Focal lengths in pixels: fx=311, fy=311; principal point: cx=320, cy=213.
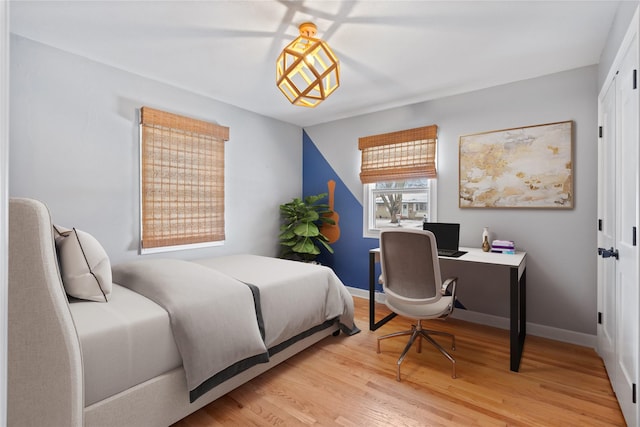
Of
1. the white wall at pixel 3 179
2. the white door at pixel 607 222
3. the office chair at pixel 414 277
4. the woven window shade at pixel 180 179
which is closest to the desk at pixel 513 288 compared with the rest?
the office chair at pixel 414 277

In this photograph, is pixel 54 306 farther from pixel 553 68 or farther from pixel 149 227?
pixel 553 68

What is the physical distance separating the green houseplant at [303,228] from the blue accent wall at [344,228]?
16 cm

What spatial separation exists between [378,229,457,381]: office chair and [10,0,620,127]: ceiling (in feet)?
4.96

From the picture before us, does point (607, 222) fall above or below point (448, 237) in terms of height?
above

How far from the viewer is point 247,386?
215 cm

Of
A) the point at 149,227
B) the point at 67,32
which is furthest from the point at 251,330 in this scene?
the point at 67,32

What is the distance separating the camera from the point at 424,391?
209 centimetres

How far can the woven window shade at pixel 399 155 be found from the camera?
3.63 meters

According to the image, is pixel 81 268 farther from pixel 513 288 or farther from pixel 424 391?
pixel 513 288

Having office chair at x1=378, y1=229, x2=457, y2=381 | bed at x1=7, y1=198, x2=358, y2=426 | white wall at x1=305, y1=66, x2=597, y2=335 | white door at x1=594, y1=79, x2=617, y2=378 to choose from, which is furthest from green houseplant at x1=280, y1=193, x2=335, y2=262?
white door at x1=594, y1=79, x2=617, y2=378

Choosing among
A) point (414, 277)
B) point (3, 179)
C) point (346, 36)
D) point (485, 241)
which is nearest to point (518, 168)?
point (485, 241)

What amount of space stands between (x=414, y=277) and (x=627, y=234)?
1233 mm

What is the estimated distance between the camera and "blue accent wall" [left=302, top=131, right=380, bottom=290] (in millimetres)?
4254

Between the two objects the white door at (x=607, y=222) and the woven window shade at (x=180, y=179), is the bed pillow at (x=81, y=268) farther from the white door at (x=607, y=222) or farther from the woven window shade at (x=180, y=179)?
the white door at (x=607, y=222)
